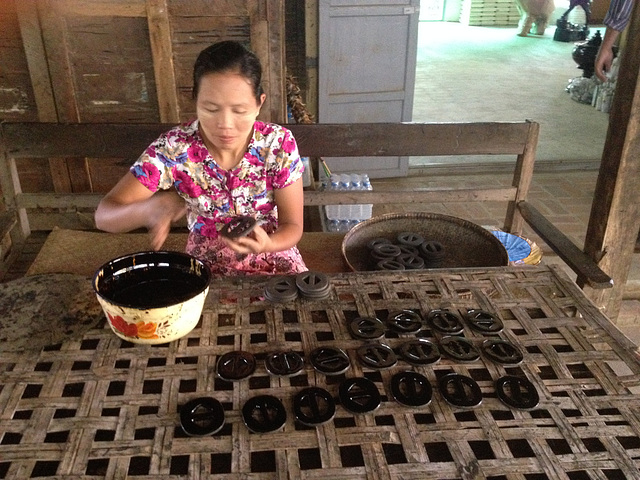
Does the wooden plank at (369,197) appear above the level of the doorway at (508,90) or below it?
above

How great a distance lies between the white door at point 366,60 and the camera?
15.8 ft

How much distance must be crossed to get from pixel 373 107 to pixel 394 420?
14.8 feet

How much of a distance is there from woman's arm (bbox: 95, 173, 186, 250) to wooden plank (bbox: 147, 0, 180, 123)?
68.0 inches

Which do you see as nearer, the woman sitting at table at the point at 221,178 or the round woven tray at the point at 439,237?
the woman sitting at table at the point at 221,178

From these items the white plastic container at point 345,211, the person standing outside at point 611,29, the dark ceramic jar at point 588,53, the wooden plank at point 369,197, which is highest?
the person standing outside at point 611,29

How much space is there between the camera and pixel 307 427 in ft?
3.44

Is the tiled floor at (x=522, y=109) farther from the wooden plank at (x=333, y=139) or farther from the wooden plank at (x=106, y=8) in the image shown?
the wooden plank at (x=106, y=8)

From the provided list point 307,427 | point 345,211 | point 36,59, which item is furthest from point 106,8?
point 307,427

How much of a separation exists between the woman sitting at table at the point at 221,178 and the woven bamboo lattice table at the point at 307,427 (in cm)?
32

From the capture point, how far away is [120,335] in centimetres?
124

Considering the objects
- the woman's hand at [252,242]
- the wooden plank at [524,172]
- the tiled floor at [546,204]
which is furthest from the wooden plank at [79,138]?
the tiled floor at [546,204]

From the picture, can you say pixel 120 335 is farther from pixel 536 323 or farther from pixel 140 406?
pixel 536 323

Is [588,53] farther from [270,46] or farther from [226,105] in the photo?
[226,105]

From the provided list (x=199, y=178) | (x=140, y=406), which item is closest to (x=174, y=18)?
(x=199, y=178)
